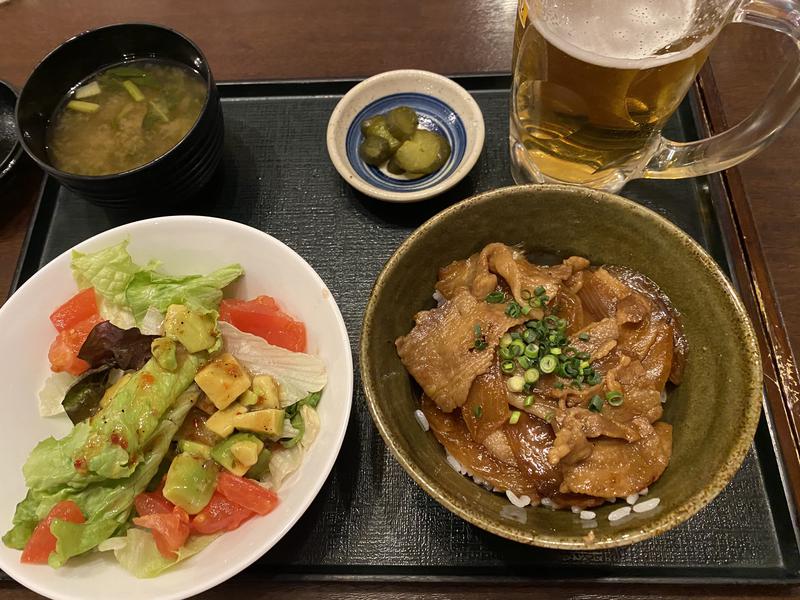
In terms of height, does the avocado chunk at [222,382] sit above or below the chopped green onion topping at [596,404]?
below

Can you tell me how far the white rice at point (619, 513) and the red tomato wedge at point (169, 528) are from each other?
1012 mm

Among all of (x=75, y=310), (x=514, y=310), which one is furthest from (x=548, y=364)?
(x=75, y=310)

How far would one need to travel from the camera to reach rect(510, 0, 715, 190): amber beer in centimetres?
150

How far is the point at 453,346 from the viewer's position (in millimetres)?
1452

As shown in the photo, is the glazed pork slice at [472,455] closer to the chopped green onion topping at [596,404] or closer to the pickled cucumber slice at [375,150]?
the chopped green onion topping at [596,404]

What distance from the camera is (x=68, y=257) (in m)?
1.72

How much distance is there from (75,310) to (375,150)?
1124 mm

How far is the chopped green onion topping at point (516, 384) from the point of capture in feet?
4.49

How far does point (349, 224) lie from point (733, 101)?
1615 millimetres

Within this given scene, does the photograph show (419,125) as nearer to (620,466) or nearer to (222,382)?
(222,382)

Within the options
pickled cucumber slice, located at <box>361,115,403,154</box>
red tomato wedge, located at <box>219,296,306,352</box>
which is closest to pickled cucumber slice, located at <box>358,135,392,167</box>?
pickled cucumber slice, located at <box>361,115,403,154</box>

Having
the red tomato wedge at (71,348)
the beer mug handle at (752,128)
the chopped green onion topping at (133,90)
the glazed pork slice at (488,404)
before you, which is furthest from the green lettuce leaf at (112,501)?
the beer mug handle at (752,128)

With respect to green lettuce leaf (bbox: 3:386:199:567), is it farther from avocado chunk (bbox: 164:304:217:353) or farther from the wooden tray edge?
the wooden tray edge

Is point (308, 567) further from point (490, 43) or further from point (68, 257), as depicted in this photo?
point (490, 43)
